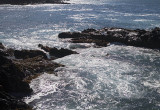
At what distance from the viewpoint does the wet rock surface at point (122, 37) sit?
165 ft

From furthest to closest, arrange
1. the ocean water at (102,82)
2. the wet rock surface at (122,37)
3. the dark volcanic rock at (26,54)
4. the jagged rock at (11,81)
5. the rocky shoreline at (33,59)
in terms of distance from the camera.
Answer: the wet rock surface at (122,37), the dark volcanic rock at (26,54), the jagged rock at (11,81), the rocky shoreline at (33,59), the ocean water at (102,82)

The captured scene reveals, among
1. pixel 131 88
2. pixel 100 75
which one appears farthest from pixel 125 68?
pixel 131 88

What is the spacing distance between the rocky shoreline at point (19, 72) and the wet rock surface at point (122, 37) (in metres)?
12.4

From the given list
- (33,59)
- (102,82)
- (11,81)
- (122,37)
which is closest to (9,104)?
(11,81)

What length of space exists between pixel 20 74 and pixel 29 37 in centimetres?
3088

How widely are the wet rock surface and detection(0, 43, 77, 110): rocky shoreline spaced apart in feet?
40.7

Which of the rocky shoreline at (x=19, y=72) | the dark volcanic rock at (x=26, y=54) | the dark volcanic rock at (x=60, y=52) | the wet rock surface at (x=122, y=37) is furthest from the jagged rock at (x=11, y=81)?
the wet rock surface at (x=122, y=37)

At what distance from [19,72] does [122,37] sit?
101ft

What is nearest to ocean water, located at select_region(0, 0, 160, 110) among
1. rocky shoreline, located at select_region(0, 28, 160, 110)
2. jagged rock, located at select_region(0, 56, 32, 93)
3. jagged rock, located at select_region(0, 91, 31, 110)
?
jagged rock, located at select_region(0, 56, 32, 93)

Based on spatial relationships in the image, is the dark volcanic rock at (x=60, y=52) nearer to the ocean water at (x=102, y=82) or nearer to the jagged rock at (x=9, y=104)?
the ocean water at (x=102, y=82)

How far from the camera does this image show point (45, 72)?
3312 centimetres

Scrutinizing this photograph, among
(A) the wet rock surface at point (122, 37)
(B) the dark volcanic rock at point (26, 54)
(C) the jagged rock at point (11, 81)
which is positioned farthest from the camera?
(A) the wet rock surface at point (122, 37)

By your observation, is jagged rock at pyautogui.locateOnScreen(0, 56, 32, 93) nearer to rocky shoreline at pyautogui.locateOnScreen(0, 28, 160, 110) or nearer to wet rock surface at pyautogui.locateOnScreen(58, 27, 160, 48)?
rocky shoreline at pyautogui.locateOnScreen(0, 28, 160, 110)

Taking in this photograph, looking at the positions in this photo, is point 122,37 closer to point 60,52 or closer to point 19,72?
point 60,52
